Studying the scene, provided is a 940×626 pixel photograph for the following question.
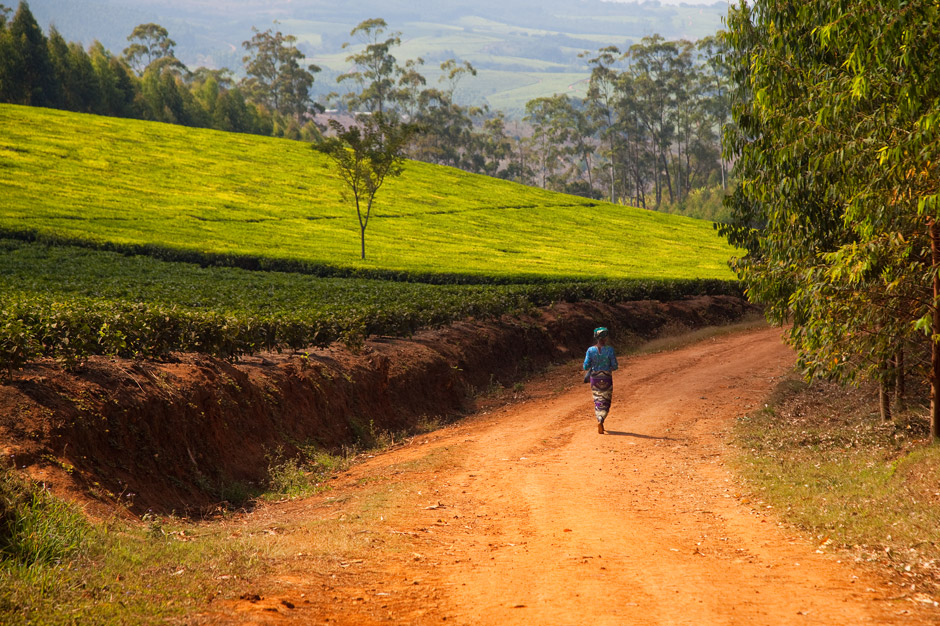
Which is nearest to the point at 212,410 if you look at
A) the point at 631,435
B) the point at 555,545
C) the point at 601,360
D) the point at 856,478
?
the point at 555,545

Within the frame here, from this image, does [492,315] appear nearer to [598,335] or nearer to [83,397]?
[598,335]

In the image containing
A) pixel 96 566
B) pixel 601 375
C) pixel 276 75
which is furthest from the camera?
pixel 276 75

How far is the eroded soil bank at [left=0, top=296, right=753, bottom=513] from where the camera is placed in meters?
9.22

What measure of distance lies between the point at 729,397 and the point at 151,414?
522 inches

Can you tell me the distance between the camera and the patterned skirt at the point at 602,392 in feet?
47.9

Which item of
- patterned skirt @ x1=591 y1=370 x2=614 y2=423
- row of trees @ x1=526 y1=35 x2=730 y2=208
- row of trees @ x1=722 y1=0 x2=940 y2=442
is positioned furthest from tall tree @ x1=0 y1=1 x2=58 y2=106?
row of trees @ x1=722 y1=0 x2=940 y2=442

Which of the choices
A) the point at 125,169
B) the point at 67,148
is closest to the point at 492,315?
the point at 125,169

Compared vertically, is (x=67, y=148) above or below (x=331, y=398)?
above

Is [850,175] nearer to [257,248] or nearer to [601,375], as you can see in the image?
[601,375]

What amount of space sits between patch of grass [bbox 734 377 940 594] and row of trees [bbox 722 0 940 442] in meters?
0.91

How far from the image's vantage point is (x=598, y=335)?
47.0ft

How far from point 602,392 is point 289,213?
38322 mm

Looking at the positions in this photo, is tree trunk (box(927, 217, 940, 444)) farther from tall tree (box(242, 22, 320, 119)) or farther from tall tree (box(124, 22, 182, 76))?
tall tree (box(124, 22, 182, 76))

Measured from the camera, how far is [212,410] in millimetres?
12156
